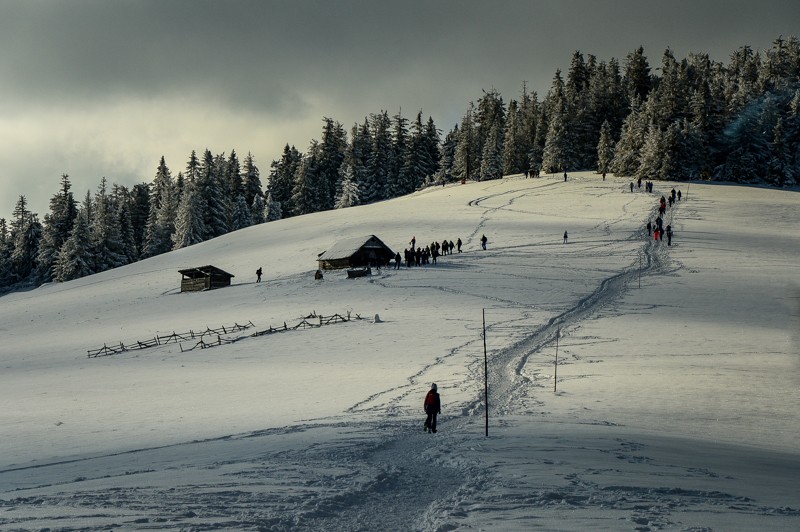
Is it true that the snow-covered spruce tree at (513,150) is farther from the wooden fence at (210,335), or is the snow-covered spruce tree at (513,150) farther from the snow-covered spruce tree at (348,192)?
the wooden fence at (210,335)

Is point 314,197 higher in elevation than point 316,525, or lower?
higher

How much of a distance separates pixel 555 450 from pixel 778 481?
412 centimetres

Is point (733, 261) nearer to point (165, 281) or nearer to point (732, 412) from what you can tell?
point (732, 412)

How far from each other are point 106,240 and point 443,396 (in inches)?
3228

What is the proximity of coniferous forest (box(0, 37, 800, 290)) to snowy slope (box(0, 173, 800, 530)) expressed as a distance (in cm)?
3385

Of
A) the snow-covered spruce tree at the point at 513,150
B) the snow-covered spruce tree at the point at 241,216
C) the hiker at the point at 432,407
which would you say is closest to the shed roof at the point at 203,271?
the hiker at the point at 432,407

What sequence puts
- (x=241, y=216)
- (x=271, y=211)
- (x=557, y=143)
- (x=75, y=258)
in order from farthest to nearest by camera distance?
1. (x=271, y=211)
2. (x=241, y=216)
3. (x=557, y=143)
4. (x=75, y=258)

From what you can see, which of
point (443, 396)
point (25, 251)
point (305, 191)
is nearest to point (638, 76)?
point (305, 191)

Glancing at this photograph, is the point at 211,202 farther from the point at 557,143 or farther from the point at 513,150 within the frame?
the point at 557,143

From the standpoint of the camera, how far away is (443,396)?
22.1 metres

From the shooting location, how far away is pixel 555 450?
14875 millimetres

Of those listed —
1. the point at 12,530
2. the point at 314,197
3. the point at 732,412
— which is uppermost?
the point at 314,197

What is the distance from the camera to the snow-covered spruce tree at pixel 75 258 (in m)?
87.5

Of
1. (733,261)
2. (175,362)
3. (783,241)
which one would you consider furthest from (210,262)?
(783,241)
